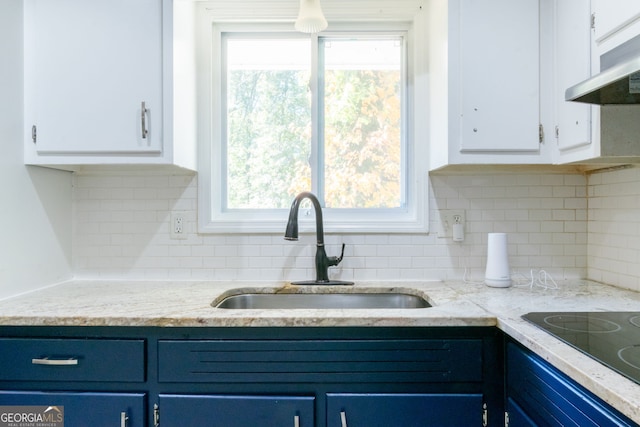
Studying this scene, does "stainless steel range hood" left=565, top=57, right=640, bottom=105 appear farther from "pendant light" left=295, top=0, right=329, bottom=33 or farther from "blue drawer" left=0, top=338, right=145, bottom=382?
"blue drawer" left=0, top=338, right=145, bottom=382

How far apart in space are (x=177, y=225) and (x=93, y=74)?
28.7 inches

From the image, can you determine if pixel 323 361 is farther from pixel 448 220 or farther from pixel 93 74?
pixel 93 74

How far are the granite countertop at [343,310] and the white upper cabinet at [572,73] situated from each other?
1.79ft

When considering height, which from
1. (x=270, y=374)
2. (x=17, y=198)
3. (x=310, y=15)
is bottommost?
(x=270, y=374)

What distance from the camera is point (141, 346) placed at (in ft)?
4.11

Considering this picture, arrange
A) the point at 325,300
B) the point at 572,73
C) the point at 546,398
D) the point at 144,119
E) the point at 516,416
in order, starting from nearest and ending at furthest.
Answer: the point at 546,398
the point at 516,416
the point at 572,73
the point at 144,119
the point at 325,300

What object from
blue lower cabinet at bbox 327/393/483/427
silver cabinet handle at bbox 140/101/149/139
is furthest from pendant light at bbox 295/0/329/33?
blue lower cabinet at bbox 327/393/483/427

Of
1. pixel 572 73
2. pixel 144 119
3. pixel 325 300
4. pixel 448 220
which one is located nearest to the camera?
pixel 572 73

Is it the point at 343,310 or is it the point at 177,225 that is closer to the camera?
the point at 343,310

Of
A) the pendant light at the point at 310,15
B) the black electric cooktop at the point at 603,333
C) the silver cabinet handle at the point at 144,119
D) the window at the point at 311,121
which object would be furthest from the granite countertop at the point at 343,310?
the pendant light at the point at 310,15

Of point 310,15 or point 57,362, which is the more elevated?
point 310,15

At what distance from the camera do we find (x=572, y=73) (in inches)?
56.8

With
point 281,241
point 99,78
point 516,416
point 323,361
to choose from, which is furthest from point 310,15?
point 516,416

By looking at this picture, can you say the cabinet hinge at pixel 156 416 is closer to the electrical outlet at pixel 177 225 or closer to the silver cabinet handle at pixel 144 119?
the electrical outlet at pixel 177 225
